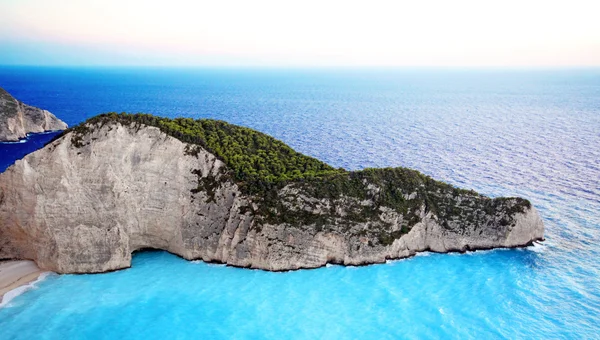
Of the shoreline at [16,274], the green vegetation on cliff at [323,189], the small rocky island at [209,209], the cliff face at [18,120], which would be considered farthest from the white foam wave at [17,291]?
the cliff face at [18,120]

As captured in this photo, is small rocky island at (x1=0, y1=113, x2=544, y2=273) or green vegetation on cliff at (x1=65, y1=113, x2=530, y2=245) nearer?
small rocky island at (x1=0, y1=113, x2=544, y2=273)

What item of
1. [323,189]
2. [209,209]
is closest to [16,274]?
[209,209]

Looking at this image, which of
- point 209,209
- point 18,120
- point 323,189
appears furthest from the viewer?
point 18,120

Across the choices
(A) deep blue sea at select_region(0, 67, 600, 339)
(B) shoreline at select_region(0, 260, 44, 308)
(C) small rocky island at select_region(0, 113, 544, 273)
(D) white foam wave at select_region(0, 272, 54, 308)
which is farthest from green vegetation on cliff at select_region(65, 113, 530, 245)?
(D) white foam wave at select_region(0, 272, 54, 308)

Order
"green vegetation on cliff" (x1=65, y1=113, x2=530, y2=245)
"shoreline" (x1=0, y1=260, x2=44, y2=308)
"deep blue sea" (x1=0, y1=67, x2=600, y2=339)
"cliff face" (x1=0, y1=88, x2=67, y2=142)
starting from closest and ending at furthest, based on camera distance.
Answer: "deep blue sea" (x1=0, y1=67, x2=600, y2=339)
"shoreline" (x1=0, y1=260, x2=44, y2=308)
"green vegetation on cliff" (x1=65, y1=113, x2=530, y2=245)
"cliff face" (x1=0, y1=88, x2=67, y2=142)

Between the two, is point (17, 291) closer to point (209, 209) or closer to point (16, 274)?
point (16, 274)

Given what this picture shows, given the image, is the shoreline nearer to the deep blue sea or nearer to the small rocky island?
the small rocky island

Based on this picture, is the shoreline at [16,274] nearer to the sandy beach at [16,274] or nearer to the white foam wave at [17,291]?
the sandy beach at [16,274]

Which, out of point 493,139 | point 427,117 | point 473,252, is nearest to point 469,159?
point 493,139
